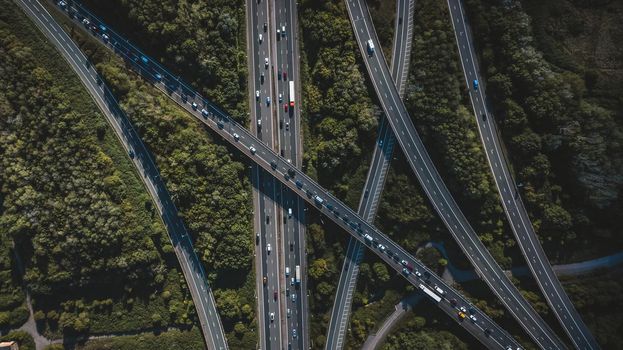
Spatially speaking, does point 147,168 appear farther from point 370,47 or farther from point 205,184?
point 370,47

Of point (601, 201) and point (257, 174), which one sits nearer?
point (601, 201)

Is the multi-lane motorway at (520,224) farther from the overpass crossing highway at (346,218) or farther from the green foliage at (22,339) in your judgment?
the green foliage at (22,339)

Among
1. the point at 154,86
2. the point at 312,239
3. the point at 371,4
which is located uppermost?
the point at 371,4

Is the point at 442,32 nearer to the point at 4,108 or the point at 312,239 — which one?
the point at 312,239

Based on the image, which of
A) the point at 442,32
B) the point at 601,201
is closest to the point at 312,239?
the point at 442,32

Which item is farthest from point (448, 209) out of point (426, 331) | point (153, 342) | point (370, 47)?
point (153, 342)

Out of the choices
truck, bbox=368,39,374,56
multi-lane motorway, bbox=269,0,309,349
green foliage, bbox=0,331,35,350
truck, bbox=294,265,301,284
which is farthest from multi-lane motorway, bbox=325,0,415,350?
green foliage, bbox=0,331,35,350

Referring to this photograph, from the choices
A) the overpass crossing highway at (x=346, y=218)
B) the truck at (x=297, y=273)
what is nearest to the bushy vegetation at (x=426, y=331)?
the overpass crossing highway at (x=346, y=218)
